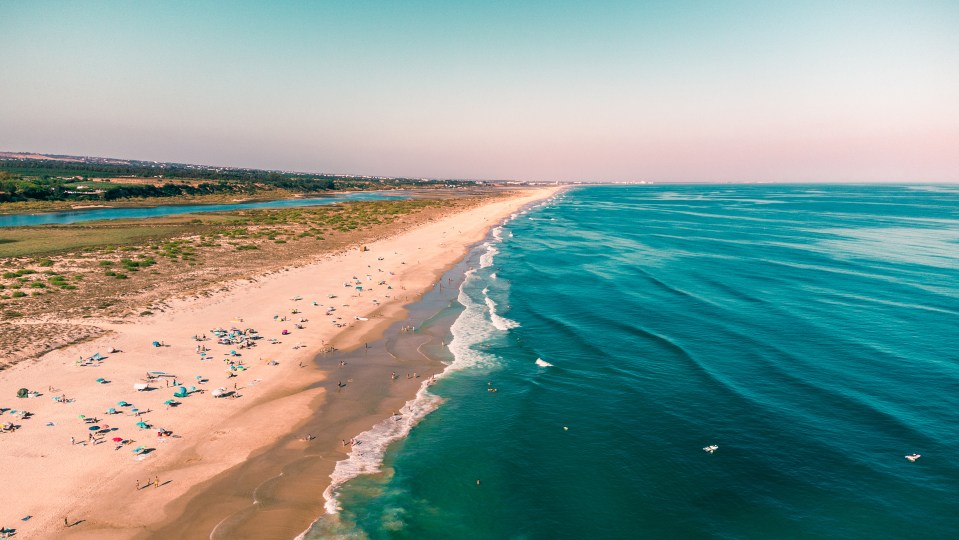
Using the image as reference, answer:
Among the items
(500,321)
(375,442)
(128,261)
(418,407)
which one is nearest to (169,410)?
(375,442)

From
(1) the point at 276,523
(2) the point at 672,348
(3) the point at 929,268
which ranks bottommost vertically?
(1) the point at 276,523

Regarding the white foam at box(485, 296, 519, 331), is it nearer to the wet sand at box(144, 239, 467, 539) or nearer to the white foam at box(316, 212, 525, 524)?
the white foam at box(316, 212, 525, 524)

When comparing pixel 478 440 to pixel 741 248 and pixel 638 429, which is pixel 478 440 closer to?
pixel 638 429

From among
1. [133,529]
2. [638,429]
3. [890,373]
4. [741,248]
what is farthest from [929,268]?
[133,529]

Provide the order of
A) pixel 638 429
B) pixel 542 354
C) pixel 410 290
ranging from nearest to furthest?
pixel 638 429
pixel 542 354
pixel 410 290

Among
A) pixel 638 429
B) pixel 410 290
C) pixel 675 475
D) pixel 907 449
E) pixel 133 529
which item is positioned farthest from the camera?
pixel 410 290

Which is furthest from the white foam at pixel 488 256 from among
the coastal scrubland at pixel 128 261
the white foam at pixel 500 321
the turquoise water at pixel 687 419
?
the coastal scrubland at pixel 128 261
